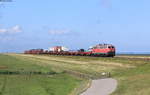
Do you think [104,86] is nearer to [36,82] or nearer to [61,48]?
[36,82]

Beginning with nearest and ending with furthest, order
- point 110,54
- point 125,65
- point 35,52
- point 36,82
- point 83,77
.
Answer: point 36,82 → point 83,77 → point 125,65 → point 110,54 → point 35,52

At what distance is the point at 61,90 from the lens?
3278cm

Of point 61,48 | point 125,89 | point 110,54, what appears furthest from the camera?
point 61,48

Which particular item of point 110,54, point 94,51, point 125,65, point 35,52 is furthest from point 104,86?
point 35,52

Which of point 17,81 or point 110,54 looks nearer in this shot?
point 17,81

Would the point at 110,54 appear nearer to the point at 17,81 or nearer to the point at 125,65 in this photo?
the point at 125,65

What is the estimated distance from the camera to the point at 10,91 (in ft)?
106

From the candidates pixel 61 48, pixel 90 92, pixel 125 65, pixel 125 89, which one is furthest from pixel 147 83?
pixel 61 48

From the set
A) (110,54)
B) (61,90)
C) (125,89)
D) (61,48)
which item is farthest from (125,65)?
(61,48)

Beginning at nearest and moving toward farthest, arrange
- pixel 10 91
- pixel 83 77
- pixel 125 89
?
pixel 125 89 < pixel 10 91 < pixel 83 77

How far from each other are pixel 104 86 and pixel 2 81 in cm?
1451

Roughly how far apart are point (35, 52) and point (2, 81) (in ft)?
421

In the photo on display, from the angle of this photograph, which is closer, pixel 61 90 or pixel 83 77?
pixel 61 90

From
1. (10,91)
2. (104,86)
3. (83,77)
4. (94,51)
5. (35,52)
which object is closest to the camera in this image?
(104,86)
